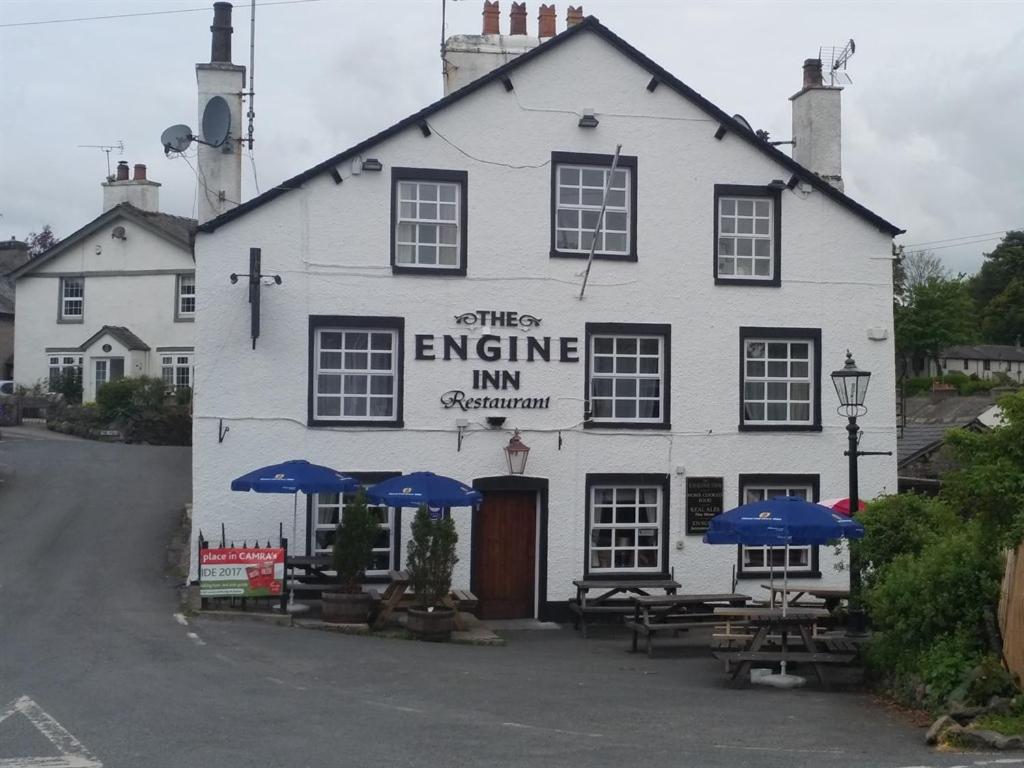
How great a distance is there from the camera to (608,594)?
1973cm

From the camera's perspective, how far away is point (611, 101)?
68.7 feet

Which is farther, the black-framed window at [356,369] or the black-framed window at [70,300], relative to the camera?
the black-framed window at [70,300]

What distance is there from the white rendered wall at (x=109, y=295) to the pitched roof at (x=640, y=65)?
25.1m

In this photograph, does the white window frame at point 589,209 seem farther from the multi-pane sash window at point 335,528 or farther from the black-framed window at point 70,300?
the black-framed window at point 70,300

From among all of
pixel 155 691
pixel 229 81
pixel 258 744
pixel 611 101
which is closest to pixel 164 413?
pixel 229 81

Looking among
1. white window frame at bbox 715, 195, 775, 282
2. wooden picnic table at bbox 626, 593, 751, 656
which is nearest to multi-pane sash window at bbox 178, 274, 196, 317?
white window frame at bbox 715, 195, 775, 282

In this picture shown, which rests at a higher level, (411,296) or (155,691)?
(411,296)

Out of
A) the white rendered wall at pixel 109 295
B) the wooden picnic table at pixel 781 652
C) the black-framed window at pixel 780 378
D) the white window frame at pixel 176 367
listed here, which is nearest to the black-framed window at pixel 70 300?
the white rendered wall at pixel 109 295

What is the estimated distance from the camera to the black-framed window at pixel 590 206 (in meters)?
20.8

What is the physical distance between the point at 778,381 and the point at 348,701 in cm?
1153

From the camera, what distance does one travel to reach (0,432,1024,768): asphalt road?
10.1 m

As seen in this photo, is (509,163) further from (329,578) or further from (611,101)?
(329,578)

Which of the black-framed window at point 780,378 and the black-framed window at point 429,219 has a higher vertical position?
the black-framed window at point 429,219

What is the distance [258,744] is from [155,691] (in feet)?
8.75
